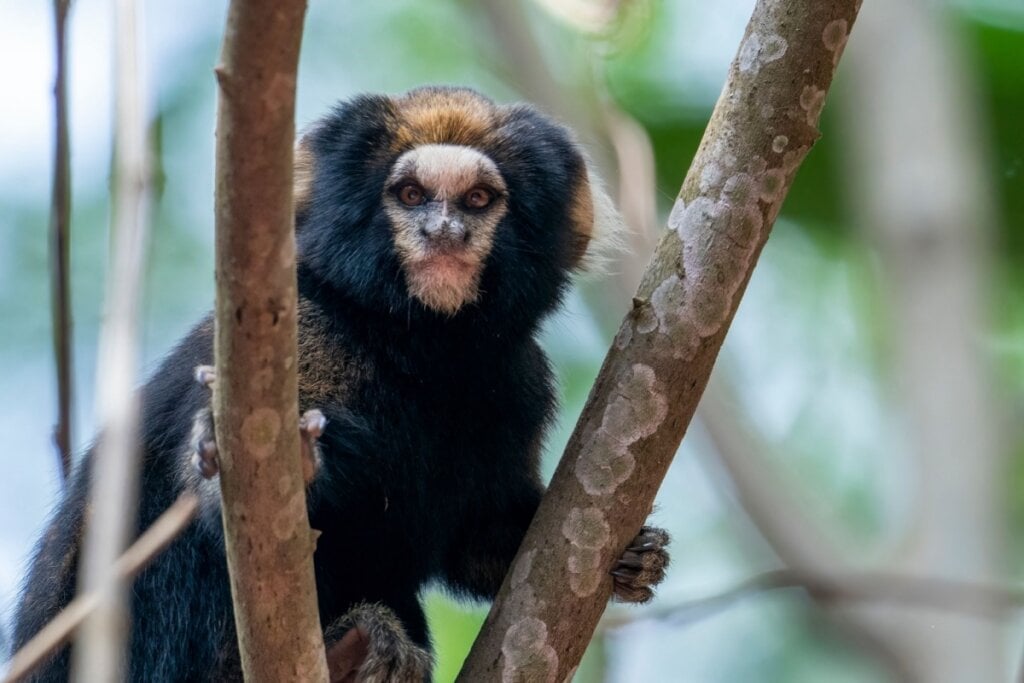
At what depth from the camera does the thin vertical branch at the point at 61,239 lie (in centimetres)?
228

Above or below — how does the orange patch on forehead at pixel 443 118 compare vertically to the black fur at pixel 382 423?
above

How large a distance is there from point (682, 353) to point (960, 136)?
458 cm

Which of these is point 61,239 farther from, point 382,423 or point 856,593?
point 856,593

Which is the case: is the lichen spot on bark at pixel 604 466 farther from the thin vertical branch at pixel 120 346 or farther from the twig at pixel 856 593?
the thin vertical branch at pixel 120 346

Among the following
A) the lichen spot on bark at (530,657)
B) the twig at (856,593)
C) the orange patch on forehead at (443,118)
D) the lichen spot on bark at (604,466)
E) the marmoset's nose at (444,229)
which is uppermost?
the orange patch on forehead at (443,118)

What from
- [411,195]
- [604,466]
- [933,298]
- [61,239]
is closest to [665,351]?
[604,466]

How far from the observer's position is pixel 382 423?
13.4 feet

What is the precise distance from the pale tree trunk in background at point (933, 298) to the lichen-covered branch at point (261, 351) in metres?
4.20

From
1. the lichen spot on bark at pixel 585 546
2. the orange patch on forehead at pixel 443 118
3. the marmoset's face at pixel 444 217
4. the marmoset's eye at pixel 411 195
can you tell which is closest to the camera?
the lichen spot on bark at pixel 585 546

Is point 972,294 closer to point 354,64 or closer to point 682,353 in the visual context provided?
point 682,353

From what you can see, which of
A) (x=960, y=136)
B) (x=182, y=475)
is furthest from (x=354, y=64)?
(x=182, y=475)

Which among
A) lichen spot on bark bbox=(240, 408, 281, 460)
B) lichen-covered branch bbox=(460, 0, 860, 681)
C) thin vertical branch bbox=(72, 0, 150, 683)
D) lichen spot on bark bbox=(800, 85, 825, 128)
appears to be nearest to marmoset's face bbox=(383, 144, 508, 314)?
lichen-covered branch bbox=(460, 0, 860, 681)

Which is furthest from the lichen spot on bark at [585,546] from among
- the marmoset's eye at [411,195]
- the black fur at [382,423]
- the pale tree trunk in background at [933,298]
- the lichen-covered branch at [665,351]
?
the pale tree trunk in background at [933,298]

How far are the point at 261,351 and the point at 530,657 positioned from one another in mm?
1307
